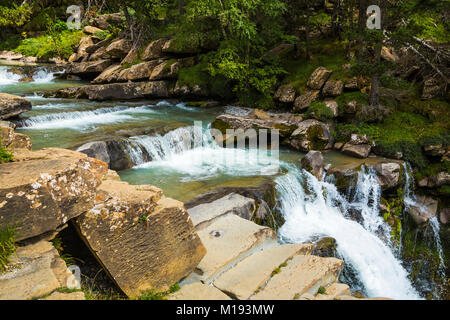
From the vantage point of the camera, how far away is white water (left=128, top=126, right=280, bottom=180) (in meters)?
9.85

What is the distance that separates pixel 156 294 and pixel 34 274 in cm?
144

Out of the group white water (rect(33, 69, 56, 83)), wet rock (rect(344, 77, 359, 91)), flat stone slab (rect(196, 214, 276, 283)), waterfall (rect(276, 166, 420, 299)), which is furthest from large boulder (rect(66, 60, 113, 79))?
flat stone slab (rect(196, 214, 276, 283))

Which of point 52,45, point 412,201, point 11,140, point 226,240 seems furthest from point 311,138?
point 52,45

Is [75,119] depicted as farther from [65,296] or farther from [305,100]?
[65,296]

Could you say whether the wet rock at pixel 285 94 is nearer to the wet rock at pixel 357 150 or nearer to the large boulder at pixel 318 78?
the large boulder at pixel 318 78

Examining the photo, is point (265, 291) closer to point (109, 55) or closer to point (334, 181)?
point (334, 181)

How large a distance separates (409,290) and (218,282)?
636cm

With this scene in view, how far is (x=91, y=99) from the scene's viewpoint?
15508 millimetres

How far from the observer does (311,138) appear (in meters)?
11.7

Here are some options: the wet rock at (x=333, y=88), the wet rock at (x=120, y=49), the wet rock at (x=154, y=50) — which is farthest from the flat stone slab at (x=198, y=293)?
the wet rock at (x=120, y=49)

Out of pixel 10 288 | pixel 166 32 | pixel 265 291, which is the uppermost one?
pixel 166 32

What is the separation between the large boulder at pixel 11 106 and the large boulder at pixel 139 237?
856 cm

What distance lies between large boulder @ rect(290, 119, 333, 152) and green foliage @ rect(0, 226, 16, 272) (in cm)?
998
